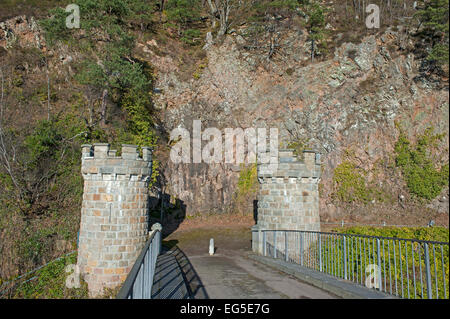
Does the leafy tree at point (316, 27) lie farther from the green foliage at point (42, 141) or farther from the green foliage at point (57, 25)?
the green foliage at point (42, 141)

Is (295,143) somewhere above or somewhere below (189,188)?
above

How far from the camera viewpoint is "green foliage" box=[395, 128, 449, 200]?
24.5 meters

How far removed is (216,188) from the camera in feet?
90.0

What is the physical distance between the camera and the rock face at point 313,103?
1054 inches

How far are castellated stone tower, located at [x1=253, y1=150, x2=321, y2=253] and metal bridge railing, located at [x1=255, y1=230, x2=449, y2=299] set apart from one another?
0.72m

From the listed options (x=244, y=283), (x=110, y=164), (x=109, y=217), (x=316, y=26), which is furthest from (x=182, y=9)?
(x=244, y=283)

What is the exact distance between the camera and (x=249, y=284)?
830 cm

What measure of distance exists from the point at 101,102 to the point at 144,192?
53.5 ft

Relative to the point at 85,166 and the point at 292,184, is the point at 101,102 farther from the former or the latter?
the point at 292,184

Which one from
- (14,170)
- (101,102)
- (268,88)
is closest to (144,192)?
(14,170)

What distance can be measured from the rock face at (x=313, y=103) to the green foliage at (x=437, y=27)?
2.09 meters

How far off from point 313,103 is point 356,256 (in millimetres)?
22659

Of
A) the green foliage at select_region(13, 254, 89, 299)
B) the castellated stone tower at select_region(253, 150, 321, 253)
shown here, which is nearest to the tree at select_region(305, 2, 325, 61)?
the castellated stone tower at select_region(253, 150, 321, 253)

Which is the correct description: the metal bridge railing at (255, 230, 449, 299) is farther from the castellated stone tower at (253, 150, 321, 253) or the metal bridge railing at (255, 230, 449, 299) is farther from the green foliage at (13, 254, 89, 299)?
the green foliage at (13, 254, 89, 299)
